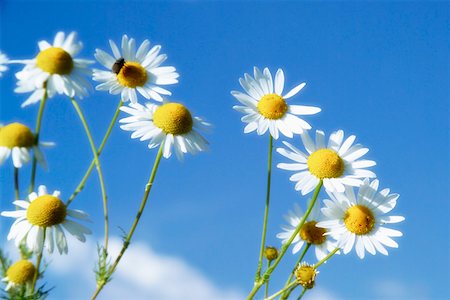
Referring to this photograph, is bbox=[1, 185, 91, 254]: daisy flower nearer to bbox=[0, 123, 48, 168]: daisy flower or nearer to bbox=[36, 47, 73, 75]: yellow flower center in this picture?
bbox=[0, 123, 48, 168]: daisy flower

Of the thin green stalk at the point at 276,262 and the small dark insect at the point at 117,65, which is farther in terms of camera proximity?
the small dark insect at the point at 117,65

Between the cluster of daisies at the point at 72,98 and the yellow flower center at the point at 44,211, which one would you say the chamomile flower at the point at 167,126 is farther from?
the yellow flower center at the point at 44,211

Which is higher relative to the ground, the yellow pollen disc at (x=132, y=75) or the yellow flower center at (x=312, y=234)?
the yellow pollen disc at (x=132, y=75)

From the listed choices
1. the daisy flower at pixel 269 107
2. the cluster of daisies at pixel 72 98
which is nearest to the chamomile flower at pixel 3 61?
the cluster of daisies at pixel 72 98

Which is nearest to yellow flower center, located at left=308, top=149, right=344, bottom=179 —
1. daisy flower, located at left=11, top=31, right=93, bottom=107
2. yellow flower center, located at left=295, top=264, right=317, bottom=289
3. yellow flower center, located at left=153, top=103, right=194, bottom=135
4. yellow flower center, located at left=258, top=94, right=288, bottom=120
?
yellow flower center, located at left=258, top=94, right=288, bottom=120

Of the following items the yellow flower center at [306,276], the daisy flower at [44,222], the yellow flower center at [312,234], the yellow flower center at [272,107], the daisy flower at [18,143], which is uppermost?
the yellow flower center at [272,107]

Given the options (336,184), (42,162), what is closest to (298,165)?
(336,184)

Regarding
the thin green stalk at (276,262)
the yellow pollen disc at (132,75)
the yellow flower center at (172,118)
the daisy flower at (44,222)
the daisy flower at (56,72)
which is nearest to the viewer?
the thin green stalk at (276,262)
